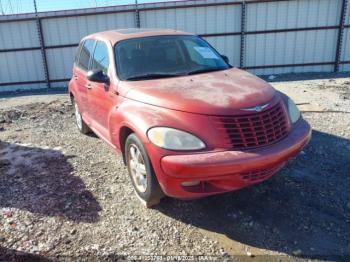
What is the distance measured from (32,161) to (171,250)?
3195 mm

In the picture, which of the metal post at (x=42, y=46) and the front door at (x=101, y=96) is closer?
the front door at (x=101, y=96)

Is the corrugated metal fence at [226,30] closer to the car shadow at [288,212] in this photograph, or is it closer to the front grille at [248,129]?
the car shadow at [288,212]

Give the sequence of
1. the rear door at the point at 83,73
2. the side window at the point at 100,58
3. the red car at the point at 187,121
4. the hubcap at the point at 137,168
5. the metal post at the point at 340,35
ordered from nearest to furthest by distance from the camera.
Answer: the red car at the point at 187,121 < the hubcap at the point at 137,168 < the side window at the point at 100,58 < the rear door at the point at 83,73 < the metal post at the point at 340,35

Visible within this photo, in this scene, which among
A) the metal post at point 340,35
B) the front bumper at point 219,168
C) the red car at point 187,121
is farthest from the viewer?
the metal post at point 340,35

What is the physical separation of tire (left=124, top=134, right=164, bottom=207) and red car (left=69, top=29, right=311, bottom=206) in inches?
0.4

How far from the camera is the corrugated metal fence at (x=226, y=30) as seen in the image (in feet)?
40.3

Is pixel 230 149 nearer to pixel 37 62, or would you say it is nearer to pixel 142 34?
pixel 142 34

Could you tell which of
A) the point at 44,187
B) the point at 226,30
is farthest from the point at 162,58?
the point at 226,30

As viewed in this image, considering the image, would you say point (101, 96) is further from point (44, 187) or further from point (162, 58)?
point (44, 187)

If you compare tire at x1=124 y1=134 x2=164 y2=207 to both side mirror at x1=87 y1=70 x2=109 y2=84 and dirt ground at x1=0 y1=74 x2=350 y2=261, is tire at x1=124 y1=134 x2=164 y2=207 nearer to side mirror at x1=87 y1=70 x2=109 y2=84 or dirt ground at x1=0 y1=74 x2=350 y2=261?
dirt ground at x1=0 y1=74 x2=350 y2=261

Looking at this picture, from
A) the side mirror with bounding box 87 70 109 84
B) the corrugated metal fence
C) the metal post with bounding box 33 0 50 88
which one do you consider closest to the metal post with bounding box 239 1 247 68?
the corrugated metal fence

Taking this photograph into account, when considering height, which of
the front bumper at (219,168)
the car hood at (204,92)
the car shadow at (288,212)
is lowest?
the car shadow at (288,212)

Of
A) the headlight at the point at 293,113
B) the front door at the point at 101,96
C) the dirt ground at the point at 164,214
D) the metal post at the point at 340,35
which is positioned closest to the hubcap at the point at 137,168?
the dirt ground at the point at 164,214

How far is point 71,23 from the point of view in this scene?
12.5 m
